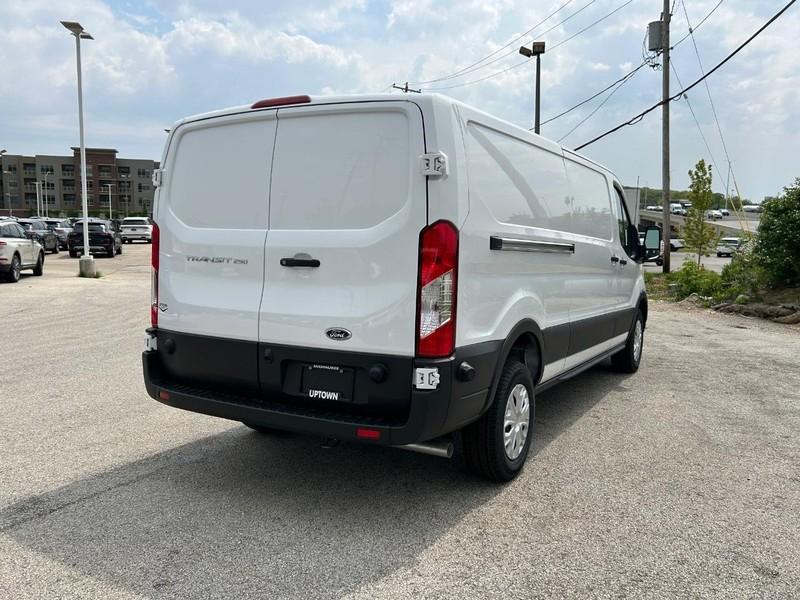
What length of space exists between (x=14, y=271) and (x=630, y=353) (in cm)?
1637

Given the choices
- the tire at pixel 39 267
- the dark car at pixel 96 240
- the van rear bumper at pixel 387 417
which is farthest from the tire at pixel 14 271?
the van rear bumper at pixel 387 417

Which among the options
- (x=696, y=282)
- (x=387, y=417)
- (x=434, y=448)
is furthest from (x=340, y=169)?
(x=696, y=282)

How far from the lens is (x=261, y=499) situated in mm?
3947

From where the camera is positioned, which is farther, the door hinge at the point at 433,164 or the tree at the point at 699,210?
the tree at the point at 699,210

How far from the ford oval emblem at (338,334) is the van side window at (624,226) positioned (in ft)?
13.8

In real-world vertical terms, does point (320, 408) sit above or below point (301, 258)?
below

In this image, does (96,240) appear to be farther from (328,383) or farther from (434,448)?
(434,448)

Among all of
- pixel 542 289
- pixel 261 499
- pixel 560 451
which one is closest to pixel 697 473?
pixel 560 451

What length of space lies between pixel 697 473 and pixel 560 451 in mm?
942

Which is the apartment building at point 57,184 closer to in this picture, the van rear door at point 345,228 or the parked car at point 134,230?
the parked car at point 134,230

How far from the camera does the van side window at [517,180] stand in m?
3.78

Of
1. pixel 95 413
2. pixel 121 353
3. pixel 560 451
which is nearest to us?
pixel 560 451

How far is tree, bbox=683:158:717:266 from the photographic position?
81.4 feet

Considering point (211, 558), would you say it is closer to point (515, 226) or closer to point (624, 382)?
point (515, 226)
